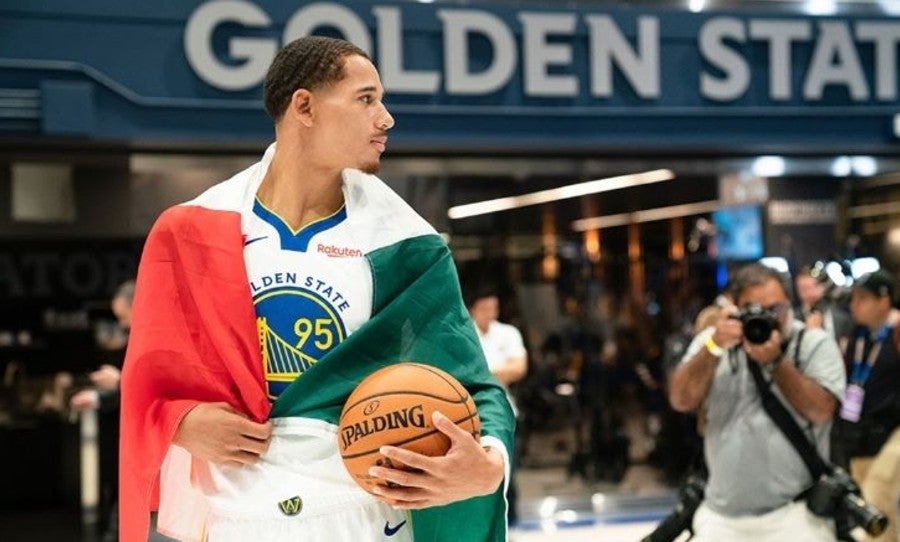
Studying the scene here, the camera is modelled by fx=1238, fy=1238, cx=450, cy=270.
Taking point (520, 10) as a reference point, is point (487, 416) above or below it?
below

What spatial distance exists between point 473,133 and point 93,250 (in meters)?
2.86

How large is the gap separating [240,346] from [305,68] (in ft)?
1.68

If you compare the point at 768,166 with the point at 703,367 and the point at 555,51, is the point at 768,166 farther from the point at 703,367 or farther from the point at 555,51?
the point at 703,367

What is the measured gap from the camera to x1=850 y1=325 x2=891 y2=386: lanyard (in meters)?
7.13

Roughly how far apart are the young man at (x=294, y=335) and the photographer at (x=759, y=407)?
8.30ft

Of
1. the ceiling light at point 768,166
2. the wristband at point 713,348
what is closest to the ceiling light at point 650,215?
the ceiling light at point 768,166

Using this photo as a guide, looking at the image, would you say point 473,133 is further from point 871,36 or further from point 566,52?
point 871,36

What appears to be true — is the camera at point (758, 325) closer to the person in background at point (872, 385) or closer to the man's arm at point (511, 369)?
the person in background at point (872, 385)

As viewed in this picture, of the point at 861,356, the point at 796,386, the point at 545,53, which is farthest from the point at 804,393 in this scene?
the point at 545,53

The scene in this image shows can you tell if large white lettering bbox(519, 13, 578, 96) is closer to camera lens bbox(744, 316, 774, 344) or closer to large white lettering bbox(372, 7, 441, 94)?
large white lettering bbox(372, 7, 441, 94)

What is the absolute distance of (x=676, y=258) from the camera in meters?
10.2

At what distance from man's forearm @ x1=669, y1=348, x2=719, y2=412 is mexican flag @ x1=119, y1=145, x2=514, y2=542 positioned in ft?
8.57

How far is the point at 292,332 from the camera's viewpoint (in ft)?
6.84

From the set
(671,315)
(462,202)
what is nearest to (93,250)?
(462,202)
